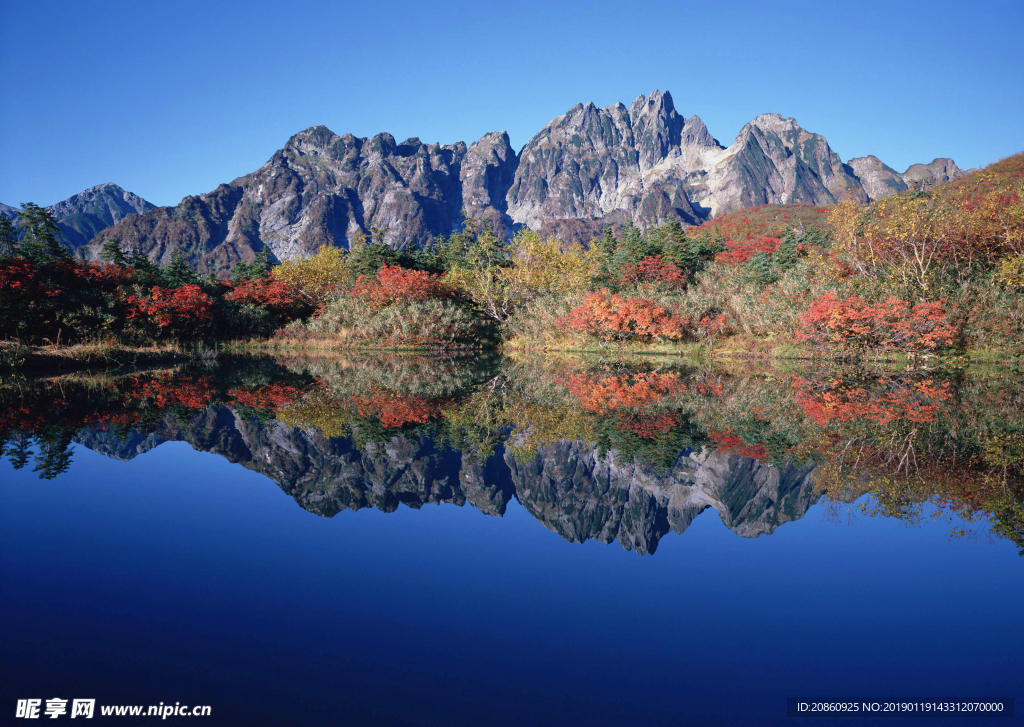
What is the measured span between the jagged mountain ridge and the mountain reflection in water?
1.2 inches

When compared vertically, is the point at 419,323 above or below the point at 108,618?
above

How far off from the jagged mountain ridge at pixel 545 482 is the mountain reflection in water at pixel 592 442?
3 centimetres

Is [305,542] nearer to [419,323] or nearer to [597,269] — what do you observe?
[419,323]

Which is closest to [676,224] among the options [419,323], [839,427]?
[419,323]

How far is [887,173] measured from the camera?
610ft

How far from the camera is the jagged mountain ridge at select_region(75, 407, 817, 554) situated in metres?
5.47

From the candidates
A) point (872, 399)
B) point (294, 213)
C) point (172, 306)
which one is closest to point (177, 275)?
point (172, 306)

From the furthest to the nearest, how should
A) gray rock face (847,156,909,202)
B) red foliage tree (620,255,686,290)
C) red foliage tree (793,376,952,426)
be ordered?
gray rock face (847,156,909,202), red foliage tree (620,255,686,290), red foliage tree (793,376,952,426)

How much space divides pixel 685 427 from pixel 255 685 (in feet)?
26.3

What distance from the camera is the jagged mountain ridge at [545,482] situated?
547cm

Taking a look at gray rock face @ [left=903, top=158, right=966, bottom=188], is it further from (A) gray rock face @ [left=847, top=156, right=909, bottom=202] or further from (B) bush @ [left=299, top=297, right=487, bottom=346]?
(B) bush @ [left=299, top=297, right=487, bottom=346]

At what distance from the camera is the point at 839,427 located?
9.38 m

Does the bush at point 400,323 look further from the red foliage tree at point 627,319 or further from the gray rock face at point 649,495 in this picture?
the gray rock face at point 649,495

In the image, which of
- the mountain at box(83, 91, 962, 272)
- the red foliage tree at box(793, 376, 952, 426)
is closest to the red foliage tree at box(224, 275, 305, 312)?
the red foliage tree at box(793, 376, 952, 426)
